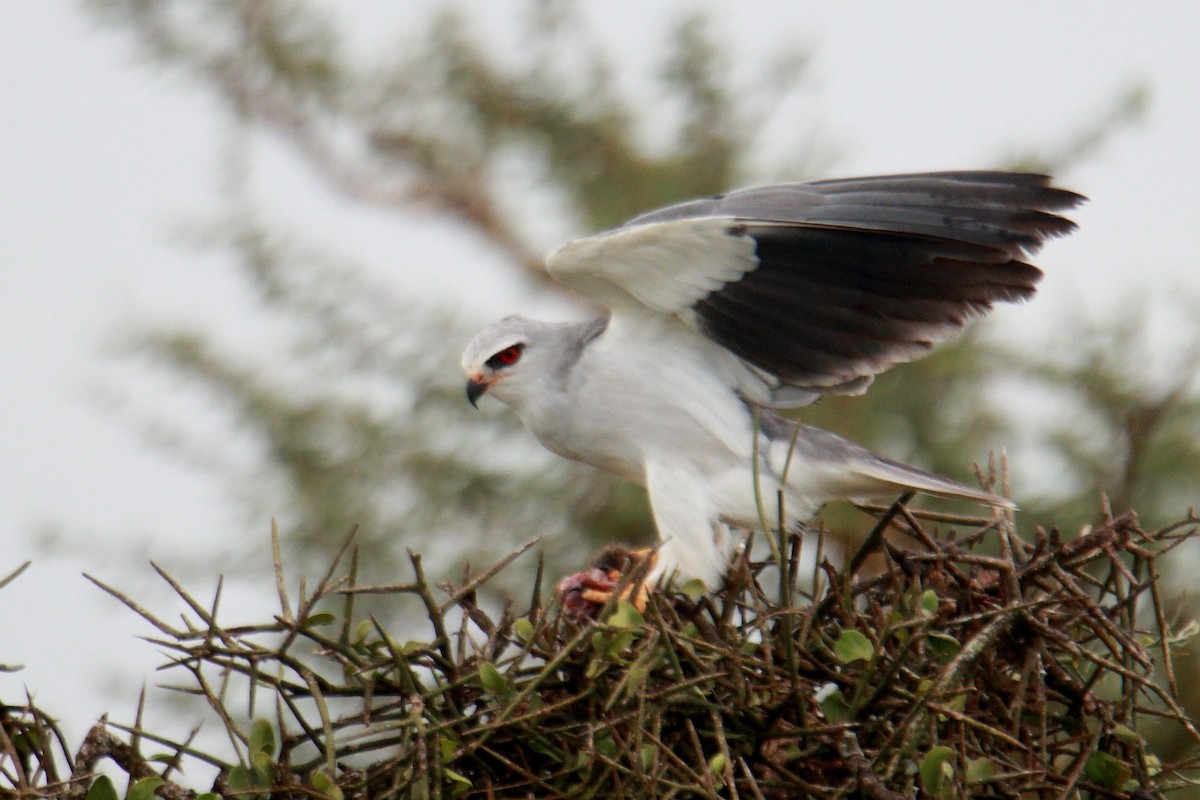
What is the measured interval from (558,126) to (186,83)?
6.91 feet

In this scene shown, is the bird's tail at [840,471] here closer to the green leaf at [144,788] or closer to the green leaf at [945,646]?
the green leaf at [945,646]

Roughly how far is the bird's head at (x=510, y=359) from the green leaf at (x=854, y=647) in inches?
53.5

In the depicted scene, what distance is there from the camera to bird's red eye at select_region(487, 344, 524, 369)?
10.3 ft

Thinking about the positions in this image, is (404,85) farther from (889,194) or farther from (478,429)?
(889,194)

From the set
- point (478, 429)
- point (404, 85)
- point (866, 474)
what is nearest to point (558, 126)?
point (404, 85)

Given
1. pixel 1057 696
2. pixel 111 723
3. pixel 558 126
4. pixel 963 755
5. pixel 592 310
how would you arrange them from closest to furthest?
pixel 111 723, pixel 963 755, pixel 1057 696, pixel 592 310, pixel 558 126

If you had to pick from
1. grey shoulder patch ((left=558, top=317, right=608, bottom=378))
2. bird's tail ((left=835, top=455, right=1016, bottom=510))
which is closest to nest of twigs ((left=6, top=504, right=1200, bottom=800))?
bird's tail ((left=835, top=455, right=1016, bottom=510))

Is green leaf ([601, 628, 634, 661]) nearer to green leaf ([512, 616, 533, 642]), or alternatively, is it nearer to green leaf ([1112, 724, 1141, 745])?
green leaf ([512, 616, 533, 642])

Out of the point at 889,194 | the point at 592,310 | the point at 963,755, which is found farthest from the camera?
the point at 592,310

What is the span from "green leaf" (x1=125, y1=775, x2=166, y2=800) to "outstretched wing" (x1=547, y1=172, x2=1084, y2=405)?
4.50 ft

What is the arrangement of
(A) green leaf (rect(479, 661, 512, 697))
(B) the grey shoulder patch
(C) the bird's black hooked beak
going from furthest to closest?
1. (C) the bird's black hooked beak
2. (B) the grey shoulder patch
3. (A) green leaf (rect(479, 661, 512, 697))

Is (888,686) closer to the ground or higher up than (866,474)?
closer to the ground

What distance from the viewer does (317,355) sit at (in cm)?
769

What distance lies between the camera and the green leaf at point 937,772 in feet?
5.70
